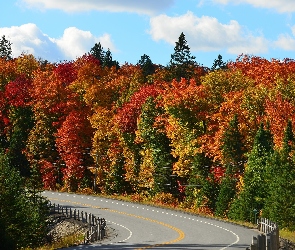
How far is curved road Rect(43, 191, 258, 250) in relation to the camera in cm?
3756

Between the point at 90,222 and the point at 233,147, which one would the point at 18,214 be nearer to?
the point at 90,222

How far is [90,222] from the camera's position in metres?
55.3

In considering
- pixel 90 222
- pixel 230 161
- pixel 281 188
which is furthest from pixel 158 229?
pixel 230 161

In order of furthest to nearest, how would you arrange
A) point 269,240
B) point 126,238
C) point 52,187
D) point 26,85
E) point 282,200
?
1. point 26,85
2. point 52,187
3. point 282,200
4. point 126,238
5. point 269,240


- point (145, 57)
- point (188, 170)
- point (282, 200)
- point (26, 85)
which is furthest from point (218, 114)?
point (145, 57)

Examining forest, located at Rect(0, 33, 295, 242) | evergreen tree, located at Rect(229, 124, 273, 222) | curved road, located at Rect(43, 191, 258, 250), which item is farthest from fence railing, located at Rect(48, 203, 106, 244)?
evergreen tree, located at Rect(229, 124, 273, 222)

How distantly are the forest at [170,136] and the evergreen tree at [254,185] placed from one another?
0.11 metres

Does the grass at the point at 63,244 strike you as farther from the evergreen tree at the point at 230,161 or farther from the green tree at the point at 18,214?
the evergreen tree at the point at 230,161

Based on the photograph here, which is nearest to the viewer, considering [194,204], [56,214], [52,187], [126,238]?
[126,238]

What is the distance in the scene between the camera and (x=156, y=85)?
318 ft

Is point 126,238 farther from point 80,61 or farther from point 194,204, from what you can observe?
point 80,61

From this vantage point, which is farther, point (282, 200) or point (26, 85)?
point (26, 85)

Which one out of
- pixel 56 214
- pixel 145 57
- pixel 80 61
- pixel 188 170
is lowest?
pixel 56 214

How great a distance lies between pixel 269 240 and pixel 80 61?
107 metres
